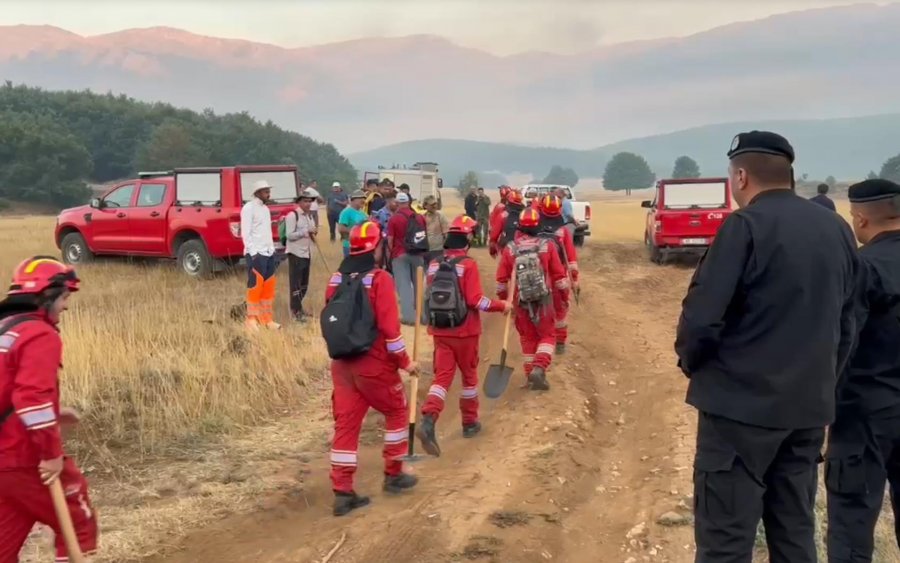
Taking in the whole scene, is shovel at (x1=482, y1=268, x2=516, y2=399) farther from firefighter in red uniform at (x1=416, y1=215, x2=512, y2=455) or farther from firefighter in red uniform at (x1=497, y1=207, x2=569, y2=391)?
firefighter in red uniform at (x1=416, y1=215, x2=512, y2=455)

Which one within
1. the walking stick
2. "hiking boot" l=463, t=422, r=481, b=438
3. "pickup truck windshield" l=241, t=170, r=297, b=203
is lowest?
"hiking boot" l=463, t=422, r=481, b=438

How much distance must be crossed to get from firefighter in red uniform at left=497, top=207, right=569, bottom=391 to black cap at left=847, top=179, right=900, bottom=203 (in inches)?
163

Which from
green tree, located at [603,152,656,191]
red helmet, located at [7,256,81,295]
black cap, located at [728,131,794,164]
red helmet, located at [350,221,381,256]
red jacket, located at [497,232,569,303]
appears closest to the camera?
black cap, located at [728,131,794,164]

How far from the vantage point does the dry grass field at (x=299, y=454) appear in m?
4.93

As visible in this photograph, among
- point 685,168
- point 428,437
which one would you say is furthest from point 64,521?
point 685,168

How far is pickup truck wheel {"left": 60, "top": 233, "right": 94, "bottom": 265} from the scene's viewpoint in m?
16.3

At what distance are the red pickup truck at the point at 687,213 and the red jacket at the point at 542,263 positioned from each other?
1006 centimetres

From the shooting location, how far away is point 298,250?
11.5 meters

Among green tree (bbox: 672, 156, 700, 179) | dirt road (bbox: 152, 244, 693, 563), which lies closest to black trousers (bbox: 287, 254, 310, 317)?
dirt road (bbox: 152, 244, 693, 563)

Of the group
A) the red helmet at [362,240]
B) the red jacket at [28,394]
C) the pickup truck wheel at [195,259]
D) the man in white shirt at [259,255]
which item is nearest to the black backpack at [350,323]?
the red helmet at [362,240]

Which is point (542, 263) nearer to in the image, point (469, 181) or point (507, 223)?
point (507, 223)

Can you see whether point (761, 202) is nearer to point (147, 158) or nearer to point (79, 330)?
point (79, 330)

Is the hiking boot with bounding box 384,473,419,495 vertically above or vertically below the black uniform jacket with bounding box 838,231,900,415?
below

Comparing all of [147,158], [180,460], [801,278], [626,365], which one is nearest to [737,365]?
[801,278]
